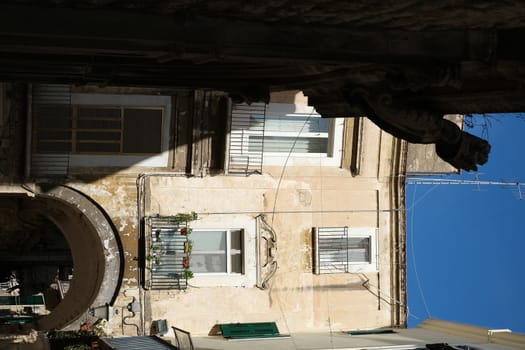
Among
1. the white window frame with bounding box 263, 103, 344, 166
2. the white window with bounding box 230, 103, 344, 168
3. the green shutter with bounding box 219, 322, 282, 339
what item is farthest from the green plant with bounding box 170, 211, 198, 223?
the green shutter with bounding box 219, 322, 282, 339

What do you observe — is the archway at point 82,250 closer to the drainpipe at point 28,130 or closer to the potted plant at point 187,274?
the drainpipe at point 28,130

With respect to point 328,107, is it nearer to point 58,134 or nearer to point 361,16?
point 361,16

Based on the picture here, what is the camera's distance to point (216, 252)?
50.0 ft

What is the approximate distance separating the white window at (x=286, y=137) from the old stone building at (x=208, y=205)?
27 mm

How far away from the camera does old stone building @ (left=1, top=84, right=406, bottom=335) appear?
47.2 feet

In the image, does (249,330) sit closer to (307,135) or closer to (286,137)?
(286,137)

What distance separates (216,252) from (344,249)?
275 cm

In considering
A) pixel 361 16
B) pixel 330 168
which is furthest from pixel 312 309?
pixel 361 16

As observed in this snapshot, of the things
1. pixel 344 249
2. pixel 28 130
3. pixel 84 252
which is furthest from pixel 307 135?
pixel 28 130

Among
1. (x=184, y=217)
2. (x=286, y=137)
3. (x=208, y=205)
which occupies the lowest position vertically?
(x=184, y=217)

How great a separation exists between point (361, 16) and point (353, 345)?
863 cm

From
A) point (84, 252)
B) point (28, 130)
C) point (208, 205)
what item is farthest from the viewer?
point (84, 252)

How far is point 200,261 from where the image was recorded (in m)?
15.2

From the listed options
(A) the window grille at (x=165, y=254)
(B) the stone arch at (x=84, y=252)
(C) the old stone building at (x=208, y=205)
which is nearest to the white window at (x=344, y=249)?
(C) the old stone building at (x=208, y=205)
